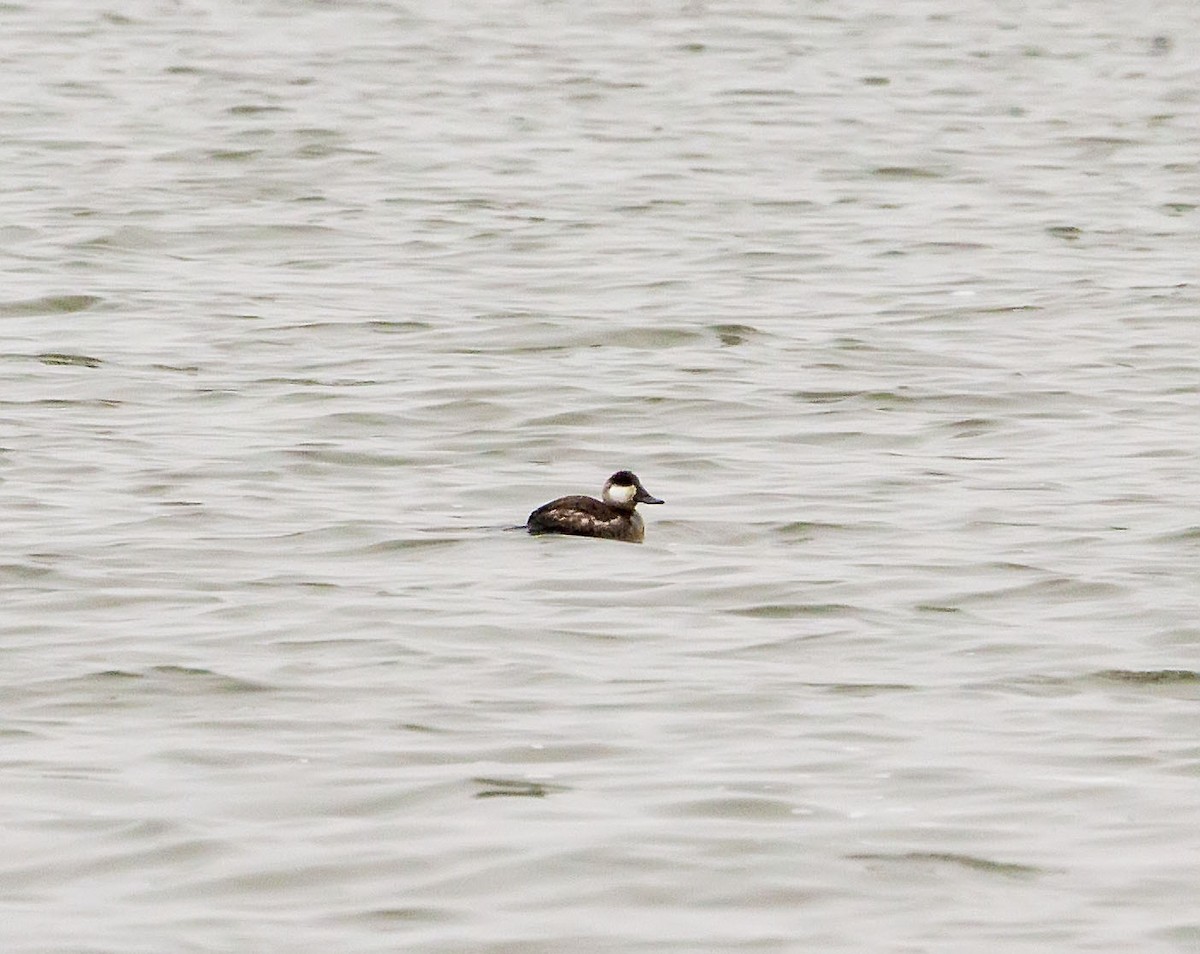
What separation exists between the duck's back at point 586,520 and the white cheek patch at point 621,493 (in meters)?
0.05

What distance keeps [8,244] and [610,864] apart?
12298 millimetres

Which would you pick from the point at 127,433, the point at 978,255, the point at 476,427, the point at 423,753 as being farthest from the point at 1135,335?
the point at 423,753

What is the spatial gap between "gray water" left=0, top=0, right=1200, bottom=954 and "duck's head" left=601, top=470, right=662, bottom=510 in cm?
33

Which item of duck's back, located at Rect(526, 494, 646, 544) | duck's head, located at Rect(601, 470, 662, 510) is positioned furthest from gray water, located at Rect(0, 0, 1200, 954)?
duck's head, located at Rect(601, 470, 662, 510)

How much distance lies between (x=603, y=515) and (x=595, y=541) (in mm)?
127

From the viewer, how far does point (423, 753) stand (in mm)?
7832

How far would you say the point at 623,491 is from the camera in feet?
35.6

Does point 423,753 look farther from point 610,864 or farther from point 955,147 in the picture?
point 955,147

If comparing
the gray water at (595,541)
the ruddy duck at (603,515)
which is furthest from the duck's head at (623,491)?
the gray water at (595,541)

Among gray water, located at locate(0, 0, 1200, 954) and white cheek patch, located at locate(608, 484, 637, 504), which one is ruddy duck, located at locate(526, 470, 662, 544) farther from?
gray water, located at locate(0, 0, 1200, 954)

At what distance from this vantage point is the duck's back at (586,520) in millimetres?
10570

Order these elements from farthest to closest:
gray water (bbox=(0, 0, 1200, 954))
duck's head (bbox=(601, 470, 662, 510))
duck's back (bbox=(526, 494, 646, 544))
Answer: duck's head (bbox=(601, 470, 662, 510)), duck's back (bbox=(526, 494, 646, 544)), gray water (bbox=(0, 0, 1200, 954))

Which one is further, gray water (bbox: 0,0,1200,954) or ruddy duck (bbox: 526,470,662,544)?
ruddy duck (bbox: 526,470,662,544)

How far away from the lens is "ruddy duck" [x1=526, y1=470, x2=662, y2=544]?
34.7ft
